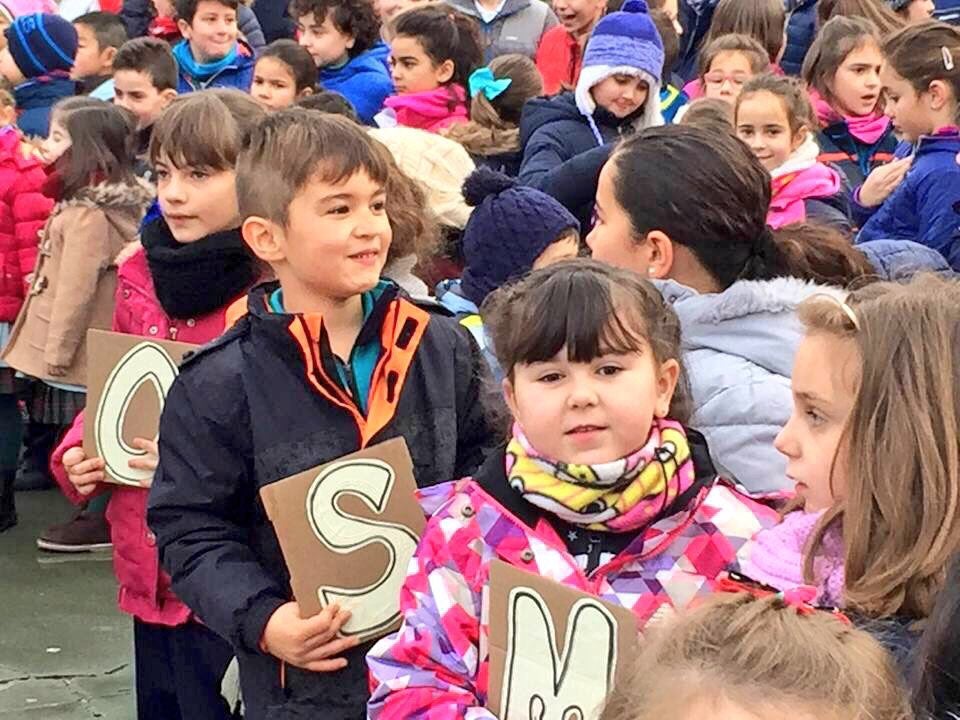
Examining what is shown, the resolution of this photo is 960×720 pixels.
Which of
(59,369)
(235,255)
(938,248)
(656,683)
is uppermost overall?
(656,683)

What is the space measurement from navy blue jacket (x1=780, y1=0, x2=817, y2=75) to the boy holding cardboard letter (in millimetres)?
5722

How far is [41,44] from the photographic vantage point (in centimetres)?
811

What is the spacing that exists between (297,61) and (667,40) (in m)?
1.76

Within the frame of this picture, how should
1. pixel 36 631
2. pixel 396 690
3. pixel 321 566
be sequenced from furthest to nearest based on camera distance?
1. pixel 36 631
2. pixel 321 566
3. pixel 396 690

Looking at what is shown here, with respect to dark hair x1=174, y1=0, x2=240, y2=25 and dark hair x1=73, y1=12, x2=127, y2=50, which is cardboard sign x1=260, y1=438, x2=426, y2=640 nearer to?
dark hair x1=174, y1=0, x2=240, y2=25

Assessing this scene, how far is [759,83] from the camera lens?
18.3 ft

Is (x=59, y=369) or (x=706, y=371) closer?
(x=706, y=371)

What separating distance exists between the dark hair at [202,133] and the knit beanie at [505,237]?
639mm

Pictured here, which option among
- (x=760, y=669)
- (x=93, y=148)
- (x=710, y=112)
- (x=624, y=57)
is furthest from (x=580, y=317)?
(x=93, y=148)

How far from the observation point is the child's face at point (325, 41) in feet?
25.2

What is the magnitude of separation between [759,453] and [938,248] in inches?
94.0

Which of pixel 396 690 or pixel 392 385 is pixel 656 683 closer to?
pixel 396 690

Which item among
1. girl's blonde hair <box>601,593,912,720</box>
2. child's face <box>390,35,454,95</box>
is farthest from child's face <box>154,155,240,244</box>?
child's face <box>390,35,454,95</box>

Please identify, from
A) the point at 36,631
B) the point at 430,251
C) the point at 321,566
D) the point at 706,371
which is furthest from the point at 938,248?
the point at 36,631
